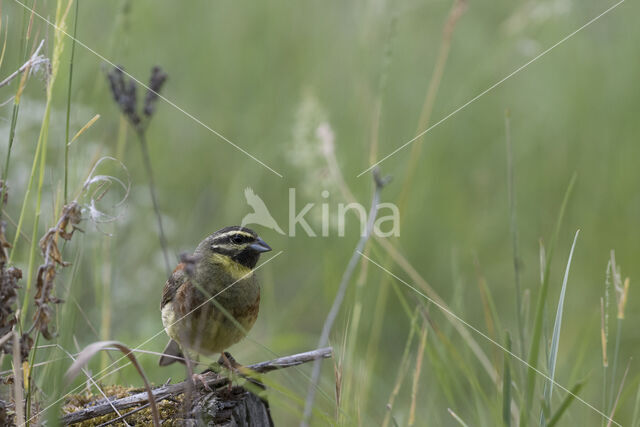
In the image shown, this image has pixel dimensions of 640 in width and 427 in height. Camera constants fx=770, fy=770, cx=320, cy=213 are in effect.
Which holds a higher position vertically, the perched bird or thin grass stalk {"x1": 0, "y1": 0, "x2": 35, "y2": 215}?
thin grass stalk {"x1": 0, "y1": 0, "x2": 35, "y2": 215}

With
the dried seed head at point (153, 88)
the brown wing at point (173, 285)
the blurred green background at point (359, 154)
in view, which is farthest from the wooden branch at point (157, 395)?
the blurred green background at point (359, 154)

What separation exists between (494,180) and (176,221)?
8.57 ft

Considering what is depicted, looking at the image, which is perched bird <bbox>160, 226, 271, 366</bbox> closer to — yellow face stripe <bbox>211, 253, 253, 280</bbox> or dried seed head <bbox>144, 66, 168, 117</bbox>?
yellow face stripe <bbox>211, 253, 253, 280</bbox>

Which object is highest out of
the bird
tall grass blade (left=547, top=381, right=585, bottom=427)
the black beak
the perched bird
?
the bird

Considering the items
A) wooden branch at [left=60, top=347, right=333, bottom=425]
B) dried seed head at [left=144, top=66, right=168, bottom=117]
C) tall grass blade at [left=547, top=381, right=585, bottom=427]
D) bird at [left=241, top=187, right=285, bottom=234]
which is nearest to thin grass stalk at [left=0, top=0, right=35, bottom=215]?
dried seed head at [left=144, top=66, right=168, bottom=117]

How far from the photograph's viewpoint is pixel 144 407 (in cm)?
265

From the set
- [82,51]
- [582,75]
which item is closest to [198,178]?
[82,51]

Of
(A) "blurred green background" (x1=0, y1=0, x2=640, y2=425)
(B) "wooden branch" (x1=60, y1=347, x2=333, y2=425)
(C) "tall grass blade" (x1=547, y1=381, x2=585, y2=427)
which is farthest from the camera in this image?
(A) "blurred green background" (x1=0, y1=0, x2=640, y2=425)

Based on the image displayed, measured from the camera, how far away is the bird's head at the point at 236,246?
3.58m

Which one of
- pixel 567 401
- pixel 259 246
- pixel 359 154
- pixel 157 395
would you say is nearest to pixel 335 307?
pixel 567 401

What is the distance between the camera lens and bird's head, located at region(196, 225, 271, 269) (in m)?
3.58

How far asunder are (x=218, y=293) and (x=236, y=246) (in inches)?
10.9

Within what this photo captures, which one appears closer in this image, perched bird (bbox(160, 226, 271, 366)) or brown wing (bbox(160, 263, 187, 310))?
perched bird (bbox(160, 226, 271, 366))

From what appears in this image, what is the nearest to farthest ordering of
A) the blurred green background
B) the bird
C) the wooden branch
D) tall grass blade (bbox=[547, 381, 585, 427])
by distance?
tall grass blade (bbox=[547, 381, 585, 427]), the wooden branch, the blurred green background, the bird
